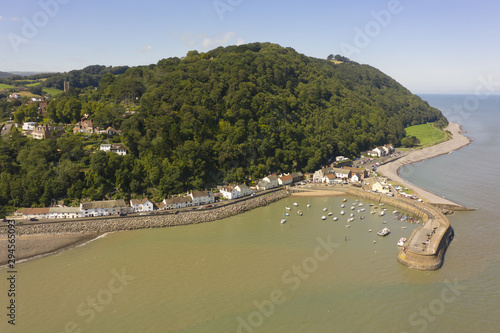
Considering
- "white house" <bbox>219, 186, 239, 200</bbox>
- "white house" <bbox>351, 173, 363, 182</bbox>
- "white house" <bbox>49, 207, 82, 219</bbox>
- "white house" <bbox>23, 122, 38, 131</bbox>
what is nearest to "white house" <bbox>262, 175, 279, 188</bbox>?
"white house" <bbox>219, 186, 239, 200</bbox>

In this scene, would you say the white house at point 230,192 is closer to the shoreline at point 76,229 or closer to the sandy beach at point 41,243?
the shoreline at point 76,229

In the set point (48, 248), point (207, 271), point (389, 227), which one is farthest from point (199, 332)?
point (389, 227)

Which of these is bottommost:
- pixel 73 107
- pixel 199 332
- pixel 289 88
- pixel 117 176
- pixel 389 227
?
pixel 199 332

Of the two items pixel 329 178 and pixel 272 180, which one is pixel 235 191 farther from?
pixel 329 178

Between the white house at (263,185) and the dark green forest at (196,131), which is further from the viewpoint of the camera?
the white house at (263,185)

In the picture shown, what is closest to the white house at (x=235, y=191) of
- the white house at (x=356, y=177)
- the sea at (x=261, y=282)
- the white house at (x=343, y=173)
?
the sea at (x=261, y=282)

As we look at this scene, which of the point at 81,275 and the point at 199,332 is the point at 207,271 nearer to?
the point at 199,332
